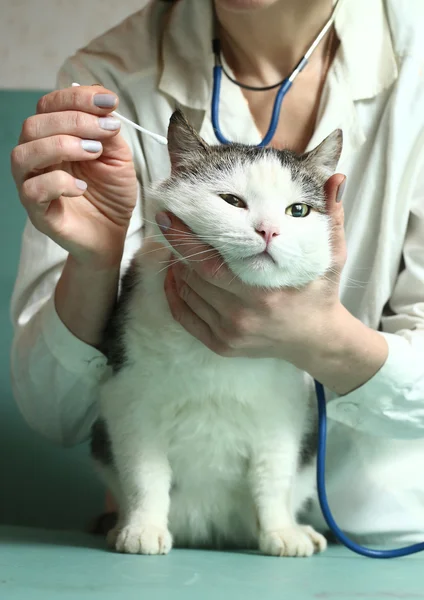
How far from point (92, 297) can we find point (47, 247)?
0.19m

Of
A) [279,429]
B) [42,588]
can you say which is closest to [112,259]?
[279,429]

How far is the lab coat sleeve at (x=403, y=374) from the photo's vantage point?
110cm

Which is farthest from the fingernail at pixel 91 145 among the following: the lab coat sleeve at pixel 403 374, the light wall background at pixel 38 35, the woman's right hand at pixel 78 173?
the light wall background at pixel 38 35

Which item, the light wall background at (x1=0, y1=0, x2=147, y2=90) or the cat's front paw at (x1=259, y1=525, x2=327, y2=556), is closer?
the cat's front paw at (x1=259, y1=525, x2=327, y2=556)

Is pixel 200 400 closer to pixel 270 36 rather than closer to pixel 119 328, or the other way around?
pixel 119 328

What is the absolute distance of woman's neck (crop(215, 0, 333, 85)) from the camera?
126 centimetres

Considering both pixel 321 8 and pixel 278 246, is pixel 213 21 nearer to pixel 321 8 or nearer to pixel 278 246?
pixel 321 8

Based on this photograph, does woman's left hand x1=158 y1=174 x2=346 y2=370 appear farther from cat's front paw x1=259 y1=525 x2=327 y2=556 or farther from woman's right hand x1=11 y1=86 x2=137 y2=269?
cat's front paw x1=259 y1=525 x2=327 y2=556

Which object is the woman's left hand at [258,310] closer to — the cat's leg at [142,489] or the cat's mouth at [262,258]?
the cat's mouth at [262,258]

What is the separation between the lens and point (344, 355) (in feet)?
3.46

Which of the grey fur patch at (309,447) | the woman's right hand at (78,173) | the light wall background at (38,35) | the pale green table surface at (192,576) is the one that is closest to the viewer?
the pale green table surface at (192,576)

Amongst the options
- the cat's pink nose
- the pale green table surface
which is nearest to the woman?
the cat's pink nose

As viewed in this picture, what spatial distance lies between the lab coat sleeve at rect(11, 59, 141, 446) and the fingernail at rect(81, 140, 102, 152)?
31 cm

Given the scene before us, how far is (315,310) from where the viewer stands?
100 cm
